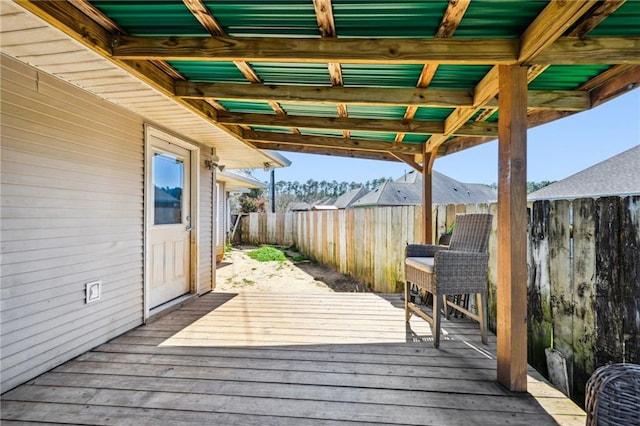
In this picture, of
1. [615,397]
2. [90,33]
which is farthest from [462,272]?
[90,33]

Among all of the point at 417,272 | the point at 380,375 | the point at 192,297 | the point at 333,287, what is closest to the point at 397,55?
the point at 417,272

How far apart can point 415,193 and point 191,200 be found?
14595 millimetres

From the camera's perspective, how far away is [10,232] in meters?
1.98

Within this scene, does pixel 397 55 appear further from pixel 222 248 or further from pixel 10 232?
pixel 222 248

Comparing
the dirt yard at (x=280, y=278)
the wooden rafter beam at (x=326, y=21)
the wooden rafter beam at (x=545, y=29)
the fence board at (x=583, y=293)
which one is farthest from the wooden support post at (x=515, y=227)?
the dirt yard at (x=280, y=278)

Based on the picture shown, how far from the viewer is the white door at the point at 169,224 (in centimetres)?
347

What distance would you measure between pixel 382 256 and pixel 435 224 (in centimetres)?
149

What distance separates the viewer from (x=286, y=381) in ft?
6.60

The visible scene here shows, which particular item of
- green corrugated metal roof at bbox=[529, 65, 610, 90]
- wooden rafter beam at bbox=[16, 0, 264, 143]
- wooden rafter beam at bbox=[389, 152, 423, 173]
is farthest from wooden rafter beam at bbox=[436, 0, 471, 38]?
wooden rafter beam at bbox=[389, 152, 423, 173]

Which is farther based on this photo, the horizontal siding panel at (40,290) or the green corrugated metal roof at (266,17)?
the horizontal siding panel at (40,290)

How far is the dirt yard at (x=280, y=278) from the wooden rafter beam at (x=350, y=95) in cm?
348

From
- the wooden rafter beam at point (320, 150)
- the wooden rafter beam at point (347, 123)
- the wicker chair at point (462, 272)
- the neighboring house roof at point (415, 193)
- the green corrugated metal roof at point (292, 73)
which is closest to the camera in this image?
the green corrugated metal roof at point (292, 73)

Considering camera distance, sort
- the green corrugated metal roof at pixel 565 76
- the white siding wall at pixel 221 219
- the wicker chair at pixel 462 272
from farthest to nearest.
Answer: the white siding wall at pixel 221 219
the wicker chair at pixel 462 272
the green corrugated metal roof at pixel 565 76

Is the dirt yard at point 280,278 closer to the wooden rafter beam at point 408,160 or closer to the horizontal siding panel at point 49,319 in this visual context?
the horizontal siding panel at point 49,319
